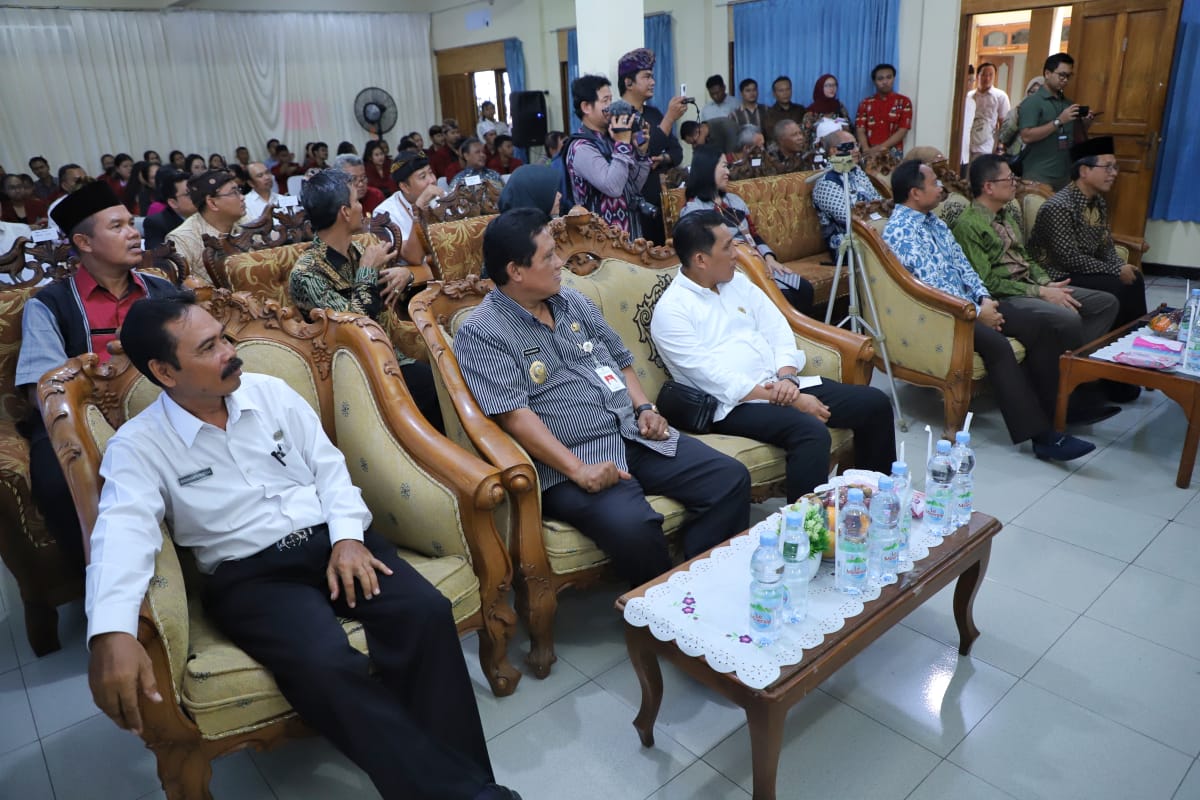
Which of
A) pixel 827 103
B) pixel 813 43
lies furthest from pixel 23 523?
pixel 813 43

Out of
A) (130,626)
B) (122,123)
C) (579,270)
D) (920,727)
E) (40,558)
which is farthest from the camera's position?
(122,123)

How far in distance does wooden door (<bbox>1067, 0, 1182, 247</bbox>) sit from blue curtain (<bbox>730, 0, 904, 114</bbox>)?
4.84 feet

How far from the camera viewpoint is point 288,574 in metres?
1.65

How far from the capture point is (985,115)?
651cm

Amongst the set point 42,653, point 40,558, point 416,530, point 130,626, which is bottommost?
point 42,653

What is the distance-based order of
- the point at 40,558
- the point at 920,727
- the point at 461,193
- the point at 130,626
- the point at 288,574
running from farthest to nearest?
1. the point at 461,193
2. the point at 40,558
3. the point at 920,727
4. the point at 288,574
5. the point at 130,626

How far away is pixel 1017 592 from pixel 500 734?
1.51 metres

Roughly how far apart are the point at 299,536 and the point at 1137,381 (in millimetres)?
2861

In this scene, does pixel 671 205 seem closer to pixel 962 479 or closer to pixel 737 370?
pixel 737 370

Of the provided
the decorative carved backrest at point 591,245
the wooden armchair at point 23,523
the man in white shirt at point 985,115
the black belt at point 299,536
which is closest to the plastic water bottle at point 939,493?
the decorative carved backrest at point 591,245

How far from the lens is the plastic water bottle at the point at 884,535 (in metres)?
1.67

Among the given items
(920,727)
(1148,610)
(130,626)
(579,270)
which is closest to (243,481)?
→ (130,626)

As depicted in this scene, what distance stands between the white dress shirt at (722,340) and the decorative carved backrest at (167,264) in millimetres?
1585

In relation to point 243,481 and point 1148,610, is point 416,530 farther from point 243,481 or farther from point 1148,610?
point 1148,610
